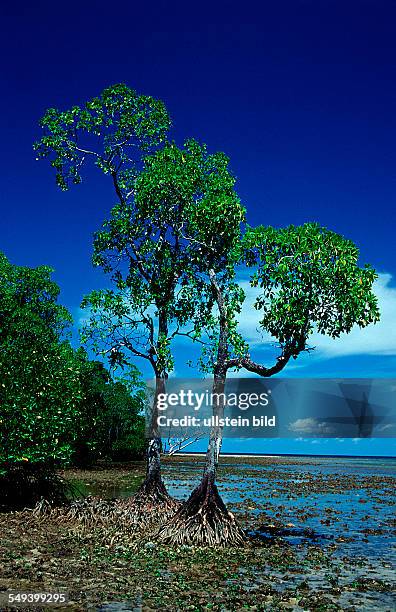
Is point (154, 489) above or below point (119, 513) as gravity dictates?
above

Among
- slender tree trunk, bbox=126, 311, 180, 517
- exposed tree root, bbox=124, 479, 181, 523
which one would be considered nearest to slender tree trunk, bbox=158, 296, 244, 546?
exposed tree root, bbox=124, 479, 181, 523

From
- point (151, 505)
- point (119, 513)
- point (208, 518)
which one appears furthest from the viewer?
point (151, 505)

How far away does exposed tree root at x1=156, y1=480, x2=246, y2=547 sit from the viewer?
66.8 feet

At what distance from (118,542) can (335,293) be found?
10587 mm

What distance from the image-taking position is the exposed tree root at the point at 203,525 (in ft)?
66.8

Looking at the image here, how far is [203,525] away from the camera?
20.5 metres

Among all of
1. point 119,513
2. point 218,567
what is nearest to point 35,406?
point 119,513

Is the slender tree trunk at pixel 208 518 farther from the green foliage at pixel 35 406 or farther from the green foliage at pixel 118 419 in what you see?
the green foliage at pixel 118 419

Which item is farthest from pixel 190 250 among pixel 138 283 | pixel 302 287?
pixel 302 287

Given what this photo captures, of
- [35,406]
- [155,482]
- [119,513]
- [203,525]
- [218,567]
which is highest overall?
[35,406]

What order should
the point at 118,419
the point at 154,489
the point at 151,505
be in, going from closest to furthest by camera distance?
1. the point at 151,505
2. the point at 154,489
3. the point at 118,419

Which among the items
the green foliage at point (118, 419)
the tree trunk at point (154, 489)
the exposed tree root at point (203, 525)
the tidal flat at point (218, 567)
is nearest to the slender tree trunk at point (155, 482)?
the tree trunk at point (154, 489)

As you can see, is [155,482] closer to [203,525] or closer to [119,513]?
[119,513]

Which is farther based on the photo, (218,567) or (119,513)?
(119,513)
